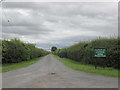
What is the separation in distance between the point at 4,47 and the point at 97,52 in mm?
12008

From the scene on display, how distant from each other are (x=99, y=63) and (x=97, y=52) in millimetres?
2746

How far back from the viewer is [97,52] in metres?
16.2

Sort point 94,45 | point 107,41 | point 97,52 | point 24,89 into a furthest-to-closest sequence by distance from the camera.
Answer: point 94,45
point 107,41
point 97,52
point 24,89

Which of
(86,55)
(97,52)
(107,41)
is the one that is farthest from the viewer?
(86,55)

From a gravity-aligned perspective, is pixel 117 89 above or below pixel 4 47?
below

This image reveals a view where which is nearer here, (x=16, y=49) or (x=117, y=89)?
(x=117, y=89)

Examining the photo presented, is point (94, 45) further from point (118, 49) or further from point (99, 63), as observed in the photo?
point (118, 49)

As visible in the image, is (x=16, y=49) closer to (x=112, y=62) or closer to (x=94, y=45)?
(x=94, y=45)

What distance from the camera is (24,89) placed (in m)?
7.56

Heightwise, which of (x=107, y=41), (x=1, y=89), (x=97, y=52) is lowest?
(x=1, y=89)

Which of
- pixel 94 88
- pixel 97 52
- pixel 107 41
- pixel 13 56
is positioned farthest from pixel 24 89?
pixel 13 56

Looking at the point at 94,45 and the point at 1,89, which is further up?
the point at 94,45

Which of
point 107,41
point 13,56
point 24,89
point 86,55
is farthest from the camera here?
point 13,56

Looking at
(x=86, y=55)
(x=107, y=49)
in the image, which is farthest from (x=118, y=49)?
(x=86, y=55)
